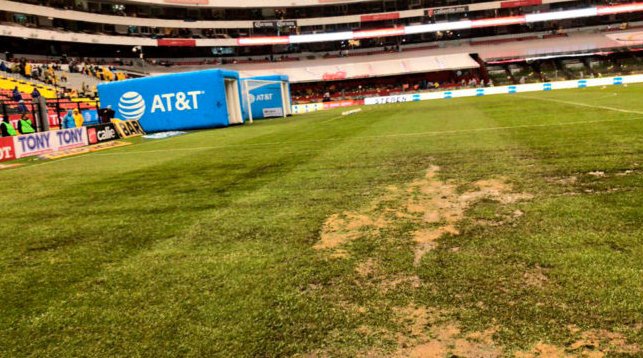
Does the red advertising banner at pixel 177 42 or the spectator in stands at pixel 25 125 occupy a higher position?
the red advertising banner at pixel 177 42

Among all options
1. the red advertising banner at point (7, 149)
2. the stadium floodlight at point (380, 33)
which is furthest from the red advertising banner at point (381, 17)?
the red advertising banner at point (7, 149)

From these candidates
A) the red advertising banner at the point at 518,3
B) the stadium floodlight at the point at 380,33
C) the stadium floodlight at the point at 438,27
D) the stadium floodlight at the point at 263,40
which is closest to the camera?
the red advertising banner at the point at 518,3

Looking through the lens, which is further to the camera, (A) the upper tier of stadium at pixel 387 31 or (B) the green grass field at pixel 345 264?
(A) the upper tier of stadium at pixel 387 31

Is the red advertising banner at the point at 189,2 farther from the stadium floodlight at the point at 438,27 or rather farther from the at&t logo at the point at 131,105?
the at&t logo at the point at 131,105

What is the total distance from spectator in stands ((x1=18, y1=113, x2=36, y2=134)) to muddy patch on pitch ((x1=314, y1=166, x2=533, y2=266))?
49.8 ft

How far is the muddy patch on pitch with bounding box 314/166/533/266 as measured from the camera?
365 cm

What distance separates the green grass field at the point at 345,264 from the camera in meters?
2.21

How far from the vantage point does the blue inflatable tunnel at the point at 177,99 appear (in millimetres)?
21891

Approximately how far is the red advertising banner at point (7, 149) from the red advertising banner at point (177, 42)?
48497 millimetres

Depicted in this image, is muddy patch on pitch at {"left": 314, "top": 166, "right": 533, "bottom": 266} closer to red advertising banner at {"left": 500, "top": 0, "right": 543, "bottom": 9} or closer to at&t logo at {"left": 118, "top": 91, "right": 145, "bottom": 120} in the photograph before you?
at&t logo at {"left": 118, "top": 91, "right": 145, "bottom": 120}

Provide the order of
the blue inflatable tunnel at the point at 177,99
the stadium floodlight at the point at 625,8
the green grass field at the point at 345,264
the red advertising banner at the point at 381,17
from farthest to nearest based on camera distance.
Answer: the red advertising banner at the point at 381,17 < the stadium floodlight at the point at 625,8 < the blue inflatable tunnel at the point at 177,99 < the green grass field at the point at 345,264

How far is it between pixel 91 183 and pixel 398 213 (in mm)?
5794

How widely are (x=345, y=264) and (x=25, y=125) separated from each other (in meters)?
16.6

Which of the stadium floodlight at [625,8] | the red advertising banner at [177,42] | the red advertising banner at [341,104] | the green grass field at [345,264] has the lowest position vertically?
the green grass field at [345,264]
